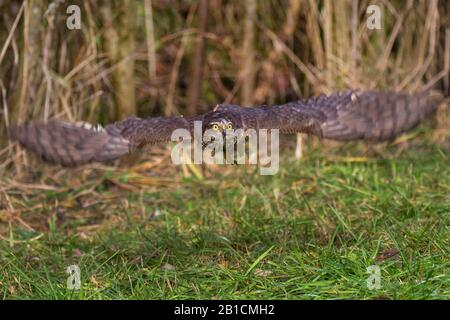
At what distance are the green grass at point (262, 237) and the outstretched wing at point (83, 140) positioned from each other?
49cm

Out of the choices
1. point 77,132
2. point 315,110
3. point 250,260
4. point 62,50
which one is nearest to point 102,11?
point 62,50

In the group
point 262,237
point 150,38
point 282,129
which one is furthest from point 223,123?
point 150,38

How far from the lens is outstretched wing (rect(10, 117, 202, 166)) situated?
436 cm

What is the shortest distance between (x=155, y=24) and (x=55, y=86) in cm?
149

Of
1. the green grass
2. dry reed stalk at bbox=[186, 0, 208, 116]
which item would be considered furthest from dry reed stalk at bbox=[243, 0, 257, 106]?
the green grass

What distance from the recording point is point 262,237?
453 cm

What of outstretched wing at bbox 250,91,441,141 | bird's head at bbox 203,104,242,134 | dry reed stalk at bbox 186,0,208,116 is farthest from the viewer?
dry reed stalk at bbox 186,0,208,116

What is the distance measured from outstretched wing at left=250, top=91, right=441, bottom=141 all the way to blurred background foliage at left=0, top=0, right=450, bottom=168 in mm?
1771

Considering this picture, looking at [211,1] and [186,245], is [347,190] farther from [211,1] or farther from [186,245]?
[211,1]

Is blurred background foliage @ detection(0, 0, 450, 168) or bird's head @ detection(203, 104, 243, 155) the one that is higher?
blurred background foliage @ detection(0, 0, 450, 168)

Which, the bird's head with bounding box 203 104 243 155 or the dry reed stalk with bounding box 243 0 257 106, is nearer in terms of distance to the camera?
the bird's head with bounding box 203 104 243 155

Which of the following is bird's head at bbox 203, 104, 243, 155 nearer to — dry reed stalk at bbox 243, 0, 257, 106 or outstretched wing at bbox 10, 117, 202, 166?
outstretched wing at bbox 10, 117, 202, 166

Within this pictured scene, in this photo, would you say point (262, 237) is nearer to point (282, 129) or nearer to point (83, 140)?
point (282, 129)

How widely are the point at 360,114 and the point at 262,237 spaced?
796 mm
